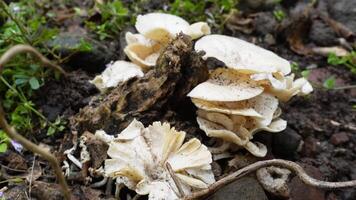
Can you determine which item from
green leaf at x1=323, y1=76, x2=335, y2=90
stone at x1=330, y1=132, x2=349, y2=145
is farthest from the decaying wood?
green leaf at x1=323, y1=76, x2=335, y2=90

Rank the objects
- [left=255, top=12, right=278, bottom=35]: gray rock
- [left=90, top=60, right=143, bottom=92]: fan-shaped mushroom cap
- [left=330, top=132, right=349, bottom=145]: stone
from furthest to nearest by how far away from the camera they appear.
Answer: [left=255, top=12, right=278, bottom=35]: gray rock, [left=330, top=132, right=349, bottom=145]: stone, [left=90, top=60, right=143, bottom=92]: fan-shaped mushroom cap

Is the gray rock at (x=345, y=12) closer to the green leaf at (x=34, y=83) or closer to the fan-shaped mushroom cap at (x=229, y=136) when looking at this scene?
the fan-shaped mushroom cap at (x=229, y=136)

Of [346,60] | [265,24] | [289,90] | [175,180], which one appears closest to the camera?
[175,180]

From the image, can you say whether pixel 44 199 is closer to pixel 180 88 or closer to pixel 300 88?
pixel 180 88

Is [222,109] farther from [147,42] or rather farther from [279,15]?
[279,15]

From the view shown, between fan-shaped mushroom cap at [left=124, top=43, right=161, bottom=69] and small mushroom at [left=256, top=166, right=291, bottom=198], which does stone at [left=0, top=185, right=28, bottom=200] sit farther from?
small mushroom at [left=256, top=166, right=291, bottom=198]

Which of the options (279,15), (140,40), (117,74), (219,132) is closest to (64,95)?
(117,74)
